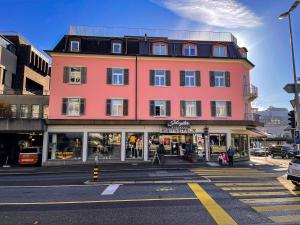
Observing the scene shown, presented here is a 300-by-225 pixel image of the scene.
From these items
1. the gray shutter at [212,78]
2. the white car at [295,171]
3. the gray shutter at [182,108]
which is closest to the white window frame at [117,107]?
the gray shutter at [182,108]

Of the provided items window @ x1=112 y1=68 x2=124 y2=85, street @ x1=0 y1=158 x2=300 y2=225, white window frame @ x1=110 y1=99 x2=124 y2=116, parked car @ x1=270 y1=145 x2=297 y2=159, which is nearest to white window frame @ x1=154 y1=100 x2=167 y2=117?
white window frame @ x1=110 y1=99 x2=124 y2=116

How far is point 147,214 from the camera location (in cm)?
771

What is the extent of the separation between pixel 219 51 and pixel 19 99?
2382 centimetres

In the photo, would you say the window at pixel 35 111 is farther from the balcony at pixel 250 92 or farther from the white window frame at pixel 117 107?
the balcony at pixel 250 92

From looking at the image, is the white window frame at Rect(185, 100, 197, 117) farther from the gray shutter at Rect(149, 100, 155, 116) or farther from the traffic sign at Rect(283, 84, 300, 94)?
the traffic sign at Rect(283, 84, 300, 94)

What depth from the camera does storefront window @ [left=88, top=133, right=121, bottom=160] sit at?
26062 mm

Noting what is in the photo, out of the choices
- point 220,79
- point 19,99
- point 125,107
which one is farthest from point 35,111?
point 220,79

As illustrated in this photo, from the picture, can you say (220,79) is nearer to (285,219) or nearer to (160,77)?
(160,77)

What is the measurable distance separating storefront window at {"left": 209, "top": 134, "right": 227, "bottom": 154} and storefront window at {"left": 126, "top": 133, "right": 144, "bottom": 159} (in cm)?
708

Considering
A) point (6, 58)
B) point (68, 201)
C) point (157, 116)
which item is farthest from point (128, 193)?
point (6, 58)

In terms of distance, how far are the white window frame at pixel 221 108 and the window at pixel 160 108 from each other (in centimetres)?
556

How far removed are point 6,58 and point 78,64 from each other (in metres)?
15.0

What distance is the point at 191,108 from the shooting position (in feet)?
90.5

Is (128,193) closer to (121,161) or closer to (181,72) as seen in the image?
(121,161)
